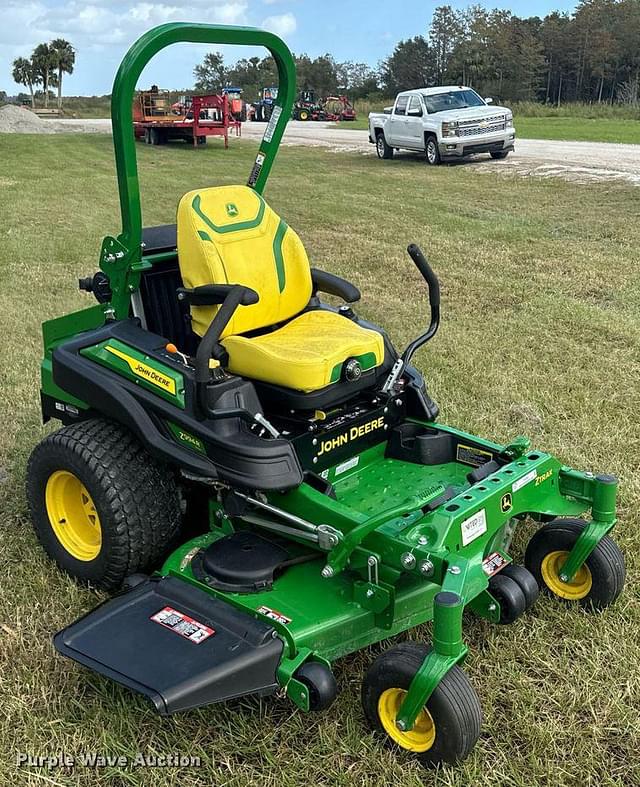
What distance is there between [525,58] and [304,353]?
182ft

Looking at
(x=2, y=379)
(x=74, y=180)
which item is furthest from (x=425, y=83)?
(x=2, y=379)

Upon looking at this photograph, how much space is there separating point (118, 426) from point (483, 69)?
54.7 metres

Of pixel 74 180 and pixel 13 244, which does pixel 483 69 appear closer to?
pixel 74 180

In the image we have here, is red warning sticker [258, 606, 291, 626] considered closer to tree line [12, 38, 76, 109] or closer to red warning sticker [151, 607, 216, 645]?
red warning sticker [151, 607, 216, 645]

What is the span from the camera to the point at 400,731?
2.49m

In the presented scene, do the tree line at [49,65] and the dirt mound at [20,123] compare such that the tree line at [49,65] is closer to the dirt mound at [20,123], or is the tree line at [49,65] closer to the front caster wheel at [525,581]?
the dirt mound at [20,123]

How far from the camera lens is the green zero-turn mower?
251 centimetres

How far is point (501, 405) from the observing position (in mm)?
4902

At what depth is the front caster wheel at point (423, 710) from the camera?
7.72 ft

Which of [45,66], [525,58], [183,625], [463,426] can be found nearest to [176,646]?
[183,625]

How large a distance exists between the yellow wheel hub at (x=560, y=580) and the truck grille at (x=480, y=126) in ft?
45.3

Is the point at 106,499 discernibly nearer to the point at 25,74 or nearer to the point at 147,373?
the point at 147,373

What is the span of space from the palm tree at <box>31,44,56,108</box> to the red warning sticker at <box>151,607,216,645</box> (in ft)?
231

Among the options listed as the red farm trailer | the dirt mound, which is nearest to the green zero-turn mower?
the red farm trailer
